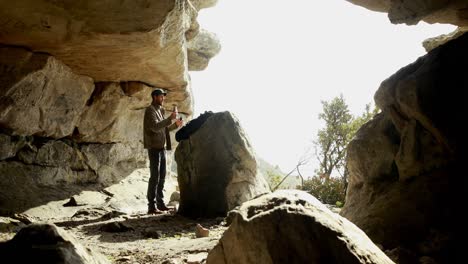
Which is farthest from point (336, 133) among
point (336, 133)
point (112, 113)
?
point (112, 113)

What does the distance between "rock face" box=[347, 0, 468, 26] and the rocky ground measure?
4.59 metres

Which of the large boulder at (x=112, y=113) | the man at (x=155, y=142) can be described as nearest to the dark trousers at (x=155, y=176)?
the man at (x=155, y=142)

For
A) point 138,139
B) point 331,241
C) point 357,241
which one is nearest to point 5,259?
point 331,241

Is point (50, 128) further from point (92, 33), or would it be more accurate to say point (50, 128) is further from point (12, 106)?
point (92, 33)

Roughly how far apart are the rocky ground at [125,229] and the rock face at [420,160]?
7.18 ft

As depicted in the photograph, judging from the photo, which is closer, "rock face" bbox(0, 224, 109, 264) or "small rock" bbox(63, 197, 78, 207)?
"rock face" bbox(0, 224, 109, 264)

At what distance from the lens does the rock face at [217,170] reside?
22.4ft

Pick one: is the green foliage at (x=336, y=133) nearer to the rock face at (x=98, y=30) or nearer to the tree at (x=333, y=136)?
the tree at (x=333, y=136)

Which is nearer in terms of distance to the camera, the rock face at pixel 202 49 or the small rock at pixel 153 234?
the small rock at pixel 153 234

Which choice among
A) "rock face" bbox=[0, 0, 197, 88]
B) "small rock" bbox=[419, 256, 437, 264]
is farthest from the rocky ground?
"rock face" bbox=[0, 0, 197, 88]

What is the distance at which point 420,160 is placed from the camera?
4.59 metres

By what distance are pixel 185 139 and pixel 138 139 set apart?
5513 millimetres

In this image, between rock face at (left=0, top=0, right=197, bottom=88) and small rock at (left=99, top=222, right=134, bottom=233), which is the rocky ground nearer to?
small rock at (left=99, top=222, right=134, bottom=233)

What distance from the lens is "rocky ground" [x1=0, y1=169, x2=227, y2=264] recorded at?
4191 millimetres
